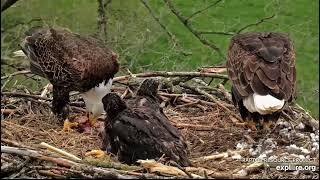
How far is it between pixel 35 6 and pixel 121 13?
1.19 metres

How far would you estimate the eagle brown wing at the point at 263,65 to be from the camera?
6.64 meters

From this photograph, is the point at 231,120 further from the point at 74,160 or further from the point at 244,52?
the point at 74,160

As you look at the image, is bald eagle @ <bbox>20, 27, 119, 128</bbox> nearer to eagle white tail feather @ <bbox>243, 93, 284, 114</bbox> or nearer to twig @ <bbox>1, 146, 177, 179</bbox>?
eagle white tail feather @ <bbox>243, 93, 284, 114</bbox>

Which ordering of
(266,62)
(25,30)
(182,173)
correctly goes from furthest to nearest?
(25,30)
(266,62)
(182,173)

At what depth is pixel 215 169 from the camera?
6121 millimetres

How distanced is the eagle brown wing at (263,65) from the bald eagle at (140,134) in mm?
856

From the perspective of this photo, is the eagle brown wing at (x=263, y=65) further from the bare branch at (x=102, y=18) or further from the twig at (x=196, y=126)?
the bare branch at (x=102, y=18)

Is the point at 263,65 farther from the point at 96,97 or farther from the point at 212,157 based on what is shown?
the point at 96,97

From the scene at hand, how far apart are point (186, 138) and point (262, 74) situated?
1075 millimetres

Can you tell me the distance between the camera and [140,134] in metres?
6.25

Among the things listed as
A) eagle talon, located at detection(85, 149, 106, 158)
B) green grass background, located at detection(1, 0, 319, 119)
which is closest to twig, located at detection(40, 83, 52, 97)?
green grass background, located at detection(1, 0, 319, 119)

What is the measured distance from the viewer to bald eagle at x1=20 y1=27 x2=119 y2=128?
7438 mm

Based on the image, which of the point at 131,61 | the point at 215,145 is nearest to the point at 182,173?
the point at 215,145

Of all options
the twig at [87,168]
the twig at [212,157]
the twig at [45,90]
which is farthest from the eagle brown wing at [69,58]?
the twig at [87,168]
